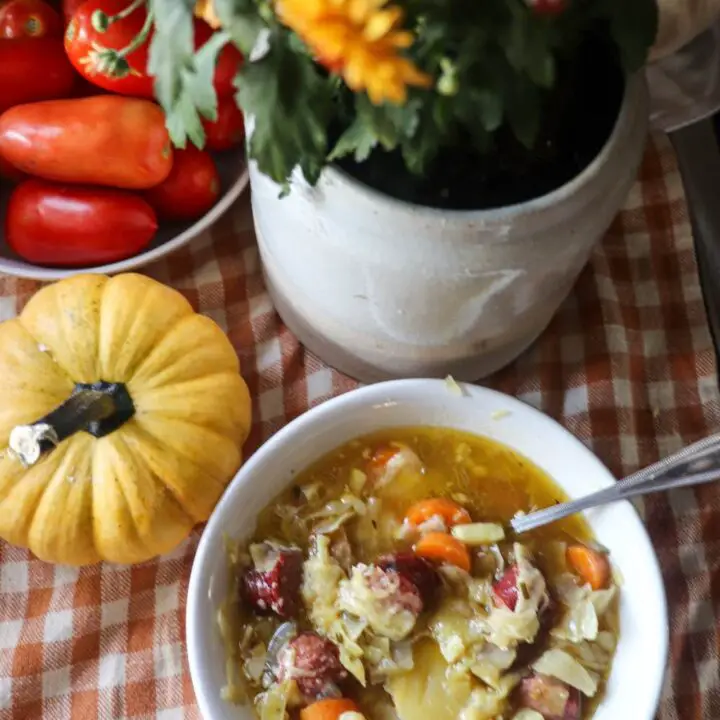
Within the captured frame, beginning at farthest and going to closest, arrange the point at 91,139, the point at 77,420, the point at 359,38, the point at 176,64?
1. the point at 91,139
2. the point at 77,420
3. the point at 176,64
4. the point at 359,38

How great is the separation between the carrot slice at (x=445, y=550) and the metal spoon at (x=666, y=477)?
69mm

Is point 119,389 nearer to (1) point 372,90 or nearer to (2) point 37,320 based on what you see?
(2) point 37,320

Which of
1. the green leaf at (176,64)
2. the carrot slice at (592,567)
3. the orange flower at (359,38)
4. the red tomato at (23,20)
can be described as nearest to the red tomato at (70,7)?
the red tomato at (23,20)

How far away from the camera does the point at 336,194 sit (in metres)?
0.55

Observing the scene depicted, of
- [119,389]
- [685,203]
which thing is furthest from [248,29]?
[685,203]

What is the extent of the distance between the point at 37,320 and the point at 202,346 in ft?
0.43

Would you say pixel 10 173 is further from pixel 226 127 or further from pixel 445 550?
pixel 445 550

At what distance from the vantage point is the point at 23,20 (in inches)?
33.2

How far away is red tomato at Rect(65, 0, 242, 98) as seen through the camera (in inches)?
29.9

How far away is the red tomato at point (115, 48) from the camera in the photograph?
2.49 feet

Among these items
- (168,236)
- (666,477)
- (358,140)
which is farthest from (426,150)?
(168,236)

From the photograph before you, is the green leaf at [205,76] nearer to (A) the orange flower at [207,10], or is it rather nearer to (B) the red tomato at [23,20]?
(A) the orange flower at [207,10]

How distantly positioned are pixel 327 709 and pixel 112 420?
0.88ft

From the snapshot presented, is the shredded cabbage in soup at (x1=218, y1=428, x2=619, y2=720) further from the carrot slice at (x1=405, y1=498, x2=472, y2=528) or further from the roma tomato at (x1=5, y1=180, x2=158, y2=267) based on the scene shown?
the roma tomato at (x1=5, y1=180, x2=158, y2=267)
